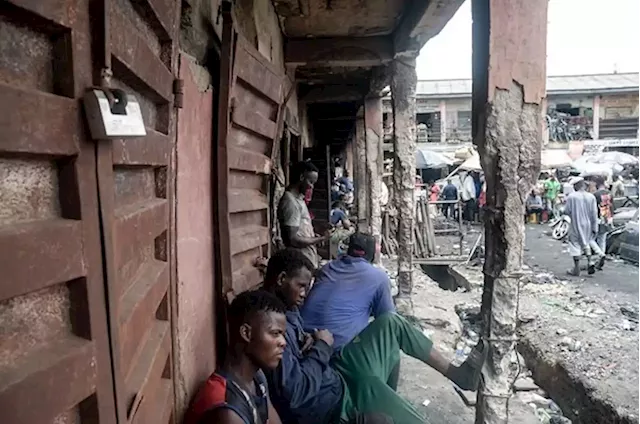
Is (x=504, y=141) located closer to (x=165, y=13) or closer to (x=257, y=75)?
(x=257, y=75)

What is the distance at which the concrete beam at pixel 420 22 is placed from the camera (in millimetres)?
4699

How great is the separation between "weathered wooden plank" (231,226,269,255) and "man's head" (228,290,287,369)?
0.64 m

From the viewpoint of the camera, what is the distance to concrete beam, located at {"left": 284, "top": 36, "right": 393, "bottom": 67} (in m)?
6.25

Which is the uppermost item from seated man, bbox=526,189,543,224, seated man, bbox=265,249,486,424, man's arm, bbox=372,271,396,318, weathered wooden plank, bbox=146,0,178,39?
weathered wooden plank, bbox=146,0,178,39

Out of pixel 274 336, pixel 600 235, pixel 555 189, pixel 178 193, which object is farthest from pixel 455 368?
pixel 555 189

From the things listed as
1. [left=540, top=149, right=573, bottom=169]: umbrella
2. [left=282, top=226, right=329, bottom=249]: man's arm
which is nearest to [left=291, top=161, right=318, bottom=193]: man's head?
[left=282, top=226, right=329, bottom=249]: man's arm

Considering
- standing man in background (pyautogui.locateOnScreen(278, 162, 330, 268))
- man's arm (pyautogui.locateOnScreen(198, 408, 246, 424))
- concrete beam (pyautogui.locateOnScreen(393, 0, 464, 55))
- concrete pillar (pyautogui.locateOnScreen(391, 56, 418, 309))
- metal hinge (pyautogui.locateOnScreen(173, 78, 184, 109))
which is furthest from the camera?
concrete pillar (pyautogui.locateOnScreen(391, 56, 418, 309))

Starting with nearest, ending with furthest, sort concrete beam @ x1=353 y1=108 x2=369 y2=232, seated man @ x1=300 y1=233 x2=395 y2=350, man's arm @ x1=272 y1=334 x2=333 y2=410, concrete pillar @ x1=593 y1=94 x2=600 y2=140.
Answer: man's arm @ x1=272 y1=334 x2=333 y2=410, seated man @ x1=300 y1=233 x2=395 y2=350, concrete beam @ x1=353 y1=108 x2=369 y2=232, concrete pillar @ x1=593 y1=94 x2=600 y2=140

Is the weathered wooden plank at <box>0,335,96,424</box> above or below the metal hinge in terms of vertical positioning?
below

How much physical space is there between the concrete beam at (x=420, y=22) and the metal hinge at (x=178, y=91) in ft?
A: 10.7

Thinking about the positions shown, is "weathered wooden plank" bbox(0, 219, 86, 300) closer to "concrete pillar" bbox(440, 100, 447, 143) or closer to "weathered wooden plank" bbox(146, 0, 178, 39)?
"weathered wooden plank" bbox(146, 0, 178, 39)

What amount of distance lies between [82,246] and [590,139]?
93.7 feet

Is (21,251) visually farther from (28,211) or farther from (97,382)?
(97,382)

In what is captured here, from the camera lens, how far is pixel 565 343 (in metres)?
6.00
